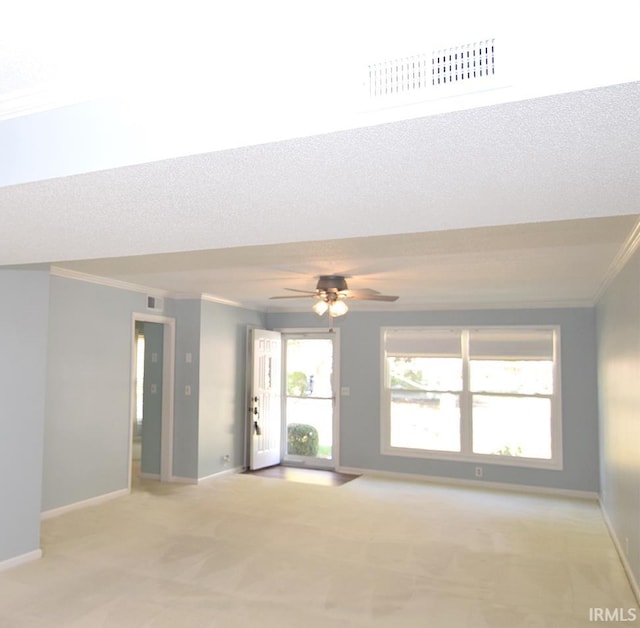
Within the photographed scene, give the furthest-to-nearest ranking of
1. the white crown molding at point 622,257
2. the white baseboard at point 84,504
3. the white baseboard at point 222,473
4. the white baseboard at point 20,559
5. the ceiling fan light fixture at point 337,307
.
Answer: the white baseboard at point 222,473 → the ceiling fan light fixture at point 337,307 → the white baseboard at point 84,504 → the white baseboard at point 20,559 → the white crown molding at point 622,257

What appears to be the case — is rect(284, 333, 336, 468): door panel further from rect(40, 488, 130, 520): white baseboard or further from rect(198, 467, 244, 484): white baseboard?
rect(40, 488, 130, 520): white baseboard

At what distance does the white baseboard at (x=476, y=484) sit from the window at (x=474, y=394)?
10.9 inches

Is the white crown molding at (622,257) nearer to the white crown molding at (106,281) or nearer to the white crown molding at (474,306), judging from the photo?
the white crown molding at (474,306)

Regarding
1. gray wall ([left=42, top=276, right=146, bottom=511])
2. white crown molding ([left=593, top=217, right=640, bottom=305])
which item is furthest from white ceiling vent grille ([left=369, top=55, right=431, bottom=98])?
gray wall ([left=42, top=276, right=146, bottom=511])

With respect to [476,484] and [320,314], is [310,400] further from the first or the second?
[320,314]

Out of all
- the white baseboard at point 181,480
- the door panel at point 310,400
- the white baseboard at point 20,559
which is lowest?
the white baseboard at point 181,480

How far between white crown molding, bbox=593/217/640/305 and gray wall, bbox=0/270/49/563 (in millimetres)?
4072

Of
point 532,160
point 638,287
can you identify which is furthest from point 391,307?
point 532,160

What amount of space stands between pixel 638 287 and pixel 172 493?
5.10 meters

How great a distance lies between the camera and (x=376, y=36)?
4.44ft

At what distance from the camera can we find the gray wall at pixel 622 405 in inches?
141

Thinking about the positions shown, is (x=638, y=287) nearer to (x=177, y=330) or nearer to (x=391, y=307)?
(x=391, y=307)

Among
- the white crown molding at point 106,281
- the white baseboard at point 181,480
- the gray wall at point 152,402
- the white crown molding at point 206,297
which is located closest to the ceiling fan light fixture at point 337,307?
the white crown molding at point 206,297

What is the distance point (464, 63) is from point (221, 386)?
21.3 ft
